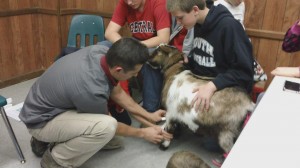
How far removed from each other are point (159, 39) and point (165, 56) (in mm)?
192

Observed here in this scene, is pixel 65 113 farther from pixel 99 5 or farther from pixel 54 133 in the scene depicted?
pixel 99 5

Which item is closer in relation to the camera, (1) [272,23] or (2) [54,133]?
(2) [54,133]

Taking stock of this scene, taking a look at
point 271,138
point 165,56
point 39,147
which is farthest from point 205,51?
point 39,147

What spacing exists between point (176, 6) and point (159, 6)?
1.97 feet

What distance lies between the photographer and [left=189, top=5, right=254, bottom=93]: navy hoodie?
5.74ft

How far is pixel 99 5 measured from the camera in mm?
3047

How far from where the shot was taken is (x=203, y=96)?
5.64 feet

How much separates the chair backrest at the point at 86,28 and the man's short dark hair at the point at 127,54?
51.8 inches

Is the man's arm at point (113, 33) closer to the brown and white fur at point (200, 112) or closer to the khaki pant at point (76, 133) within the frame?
the brown and white fur at point (200, 112)

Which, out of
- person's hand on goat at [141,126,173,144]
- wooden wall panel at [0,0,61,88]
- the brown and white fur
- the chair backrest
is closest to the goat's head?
the brown and white fur

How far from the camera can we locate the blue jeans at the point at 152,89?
85.5 inches

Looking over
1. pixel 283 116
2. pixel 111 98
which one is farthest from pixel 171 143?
pixel 283 116

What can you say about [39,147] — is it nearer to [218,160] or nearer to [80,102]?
[80,102]

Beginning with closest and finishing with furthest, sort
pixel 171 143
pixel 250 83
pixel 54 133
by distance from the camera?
pixel 54 133 < pixel 250 83 < pixel 171 143
